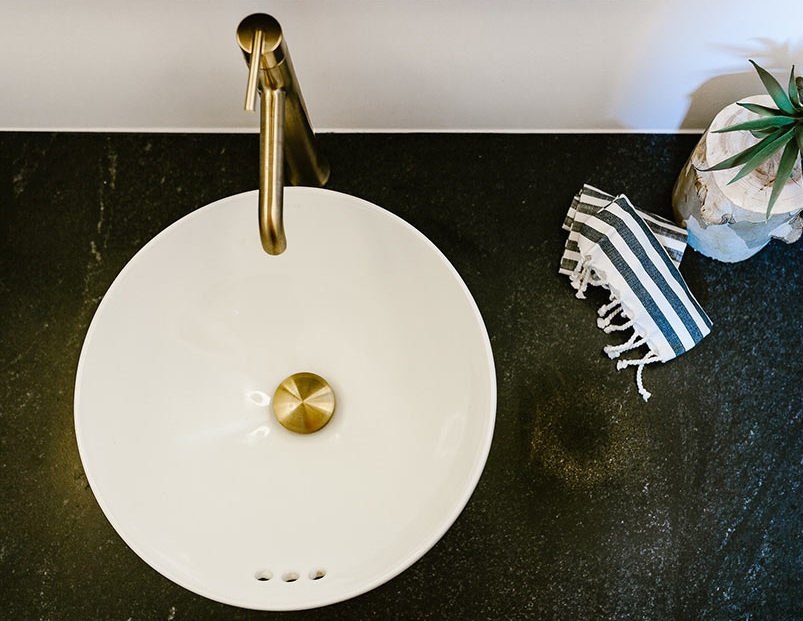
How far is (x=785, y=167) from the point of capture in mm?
724

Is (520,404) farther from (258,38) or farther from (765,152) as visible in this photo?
(258,38)

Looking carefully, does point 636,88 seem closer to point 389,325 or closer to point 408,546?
point 389,325

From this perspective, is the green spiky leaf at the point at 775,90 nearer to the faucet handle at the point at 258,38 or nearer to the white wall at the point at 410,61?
the white wall at the point at 410,61

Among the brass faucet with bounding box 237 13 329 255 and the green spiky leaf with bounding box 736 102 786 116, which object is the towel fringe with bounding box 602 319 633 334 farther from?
the brass faucet with bounding box 237 13 329 255

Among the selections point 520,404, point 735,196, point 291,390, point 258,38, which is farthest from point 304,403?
point 735,196

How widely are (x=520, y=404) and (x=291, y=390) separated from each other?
10.3 inches

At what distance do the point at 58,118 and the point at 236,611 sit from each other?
0.62 metres

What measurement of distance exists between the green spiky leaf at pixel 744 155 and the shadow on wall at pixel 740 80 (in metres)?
0.13

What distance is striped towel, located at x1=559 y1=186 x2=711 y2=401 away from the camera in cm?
84

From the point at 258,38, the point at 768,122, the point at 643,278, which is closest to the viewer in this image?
the point at 258,38

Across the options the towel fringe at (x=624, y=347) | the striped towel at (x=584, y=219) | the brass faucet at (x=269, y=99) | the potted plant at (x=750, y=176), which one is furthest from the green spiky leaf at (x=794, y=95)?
the brass faucet at (x=269, y=99)

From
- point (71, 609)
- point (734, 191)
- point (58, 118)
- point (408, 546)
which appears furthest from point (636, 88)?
point (71, 609)

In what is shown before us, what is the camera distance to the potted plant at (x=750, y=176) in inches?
28.9

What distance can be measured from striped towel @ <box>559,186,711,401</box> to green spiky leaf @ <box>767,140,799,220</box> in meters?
0.14
